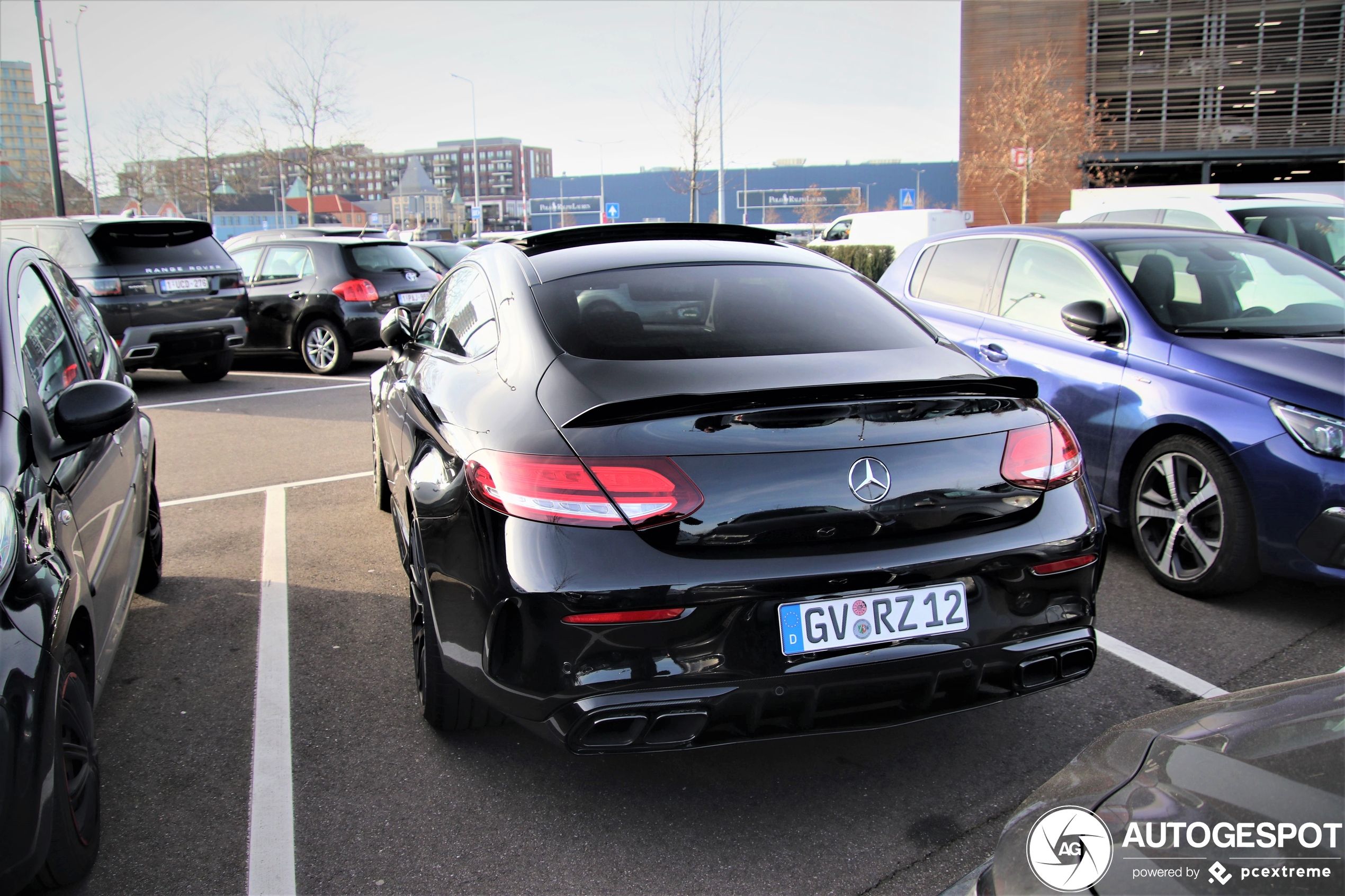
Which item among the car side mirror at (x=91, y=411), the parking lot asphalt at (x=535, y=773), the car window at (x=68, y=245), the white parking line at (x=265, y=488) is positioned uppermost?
the car window at (x=68, y=245)

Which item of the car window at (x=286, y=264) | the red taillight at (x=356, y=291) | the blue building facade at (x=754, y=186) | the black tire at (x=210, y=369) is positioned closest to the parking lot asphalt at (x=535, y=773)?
the black tire at (x=210, y=369)

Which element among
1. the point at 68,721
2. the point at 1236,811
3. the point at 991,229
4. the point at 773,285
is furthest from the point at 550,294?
the point at 991,229

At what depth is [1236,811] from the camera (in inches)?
49.4

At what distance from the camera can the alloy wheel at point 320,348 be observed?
11.4m

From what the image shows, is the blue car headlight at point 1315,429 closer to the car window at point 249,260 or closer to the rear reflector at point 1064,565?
the rear reflector at point 1064,565

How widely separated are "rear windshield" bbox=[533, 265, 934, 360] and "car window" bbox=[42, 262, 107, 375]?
201 cm

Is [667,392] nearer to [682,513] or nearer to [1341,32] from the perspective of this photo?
[682,513]

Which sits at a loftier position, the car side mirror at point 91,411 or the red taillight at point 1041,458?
the car side mirror at point 91,411

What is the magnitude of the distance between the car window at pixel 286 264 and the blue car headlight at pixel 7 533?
9.99 m

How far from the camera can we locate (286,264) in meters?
11.8

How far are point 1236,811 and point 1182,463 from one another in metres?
3.24

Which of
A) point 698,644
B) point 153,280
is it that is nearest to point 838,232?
point 153,280

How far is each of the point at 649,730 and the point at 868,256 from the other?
21.7m

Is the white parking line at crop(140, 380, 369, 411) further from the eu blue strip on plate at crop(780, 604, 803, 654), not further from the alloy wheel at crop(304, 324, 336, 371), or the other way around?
the eu blue strip on plate at crop(780, 604, 803, 654)
